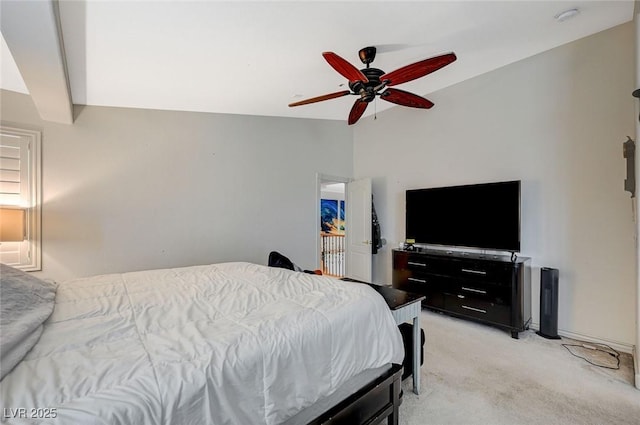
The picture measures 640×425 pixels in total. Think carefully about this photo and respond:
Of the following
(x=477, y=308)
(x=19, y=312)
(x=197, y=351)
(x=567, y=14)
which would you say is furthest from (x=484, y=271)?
(x=19, y=312)

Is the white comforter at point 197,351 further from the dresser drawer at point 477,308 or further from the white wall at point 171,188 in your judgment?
the dresser drawer at point 477,308

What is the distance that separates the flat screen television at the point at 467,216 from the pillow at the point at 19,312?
12.7 feet

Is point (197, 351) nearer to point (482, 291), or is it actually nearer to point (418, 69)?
point (418, 69)

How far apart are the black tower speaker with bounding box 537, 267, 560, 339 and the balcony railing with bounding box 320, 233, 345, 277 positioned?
Answer: 14.8ft

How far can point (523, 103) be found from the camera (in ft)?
11.2

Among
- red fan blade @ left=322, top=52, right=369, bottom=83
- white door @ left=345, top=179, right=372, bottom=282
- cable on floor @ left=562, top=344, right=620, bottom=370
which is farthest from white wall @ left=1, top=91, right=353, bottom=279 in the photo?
cable on floor @ left=562, top=344, right=620, bottom=370

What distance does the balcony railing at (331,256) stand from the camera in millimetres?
7277

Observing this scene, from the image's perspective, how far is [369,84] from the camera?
8.06 feet

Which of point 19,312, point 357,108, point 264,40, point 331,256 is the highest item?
point 264,40

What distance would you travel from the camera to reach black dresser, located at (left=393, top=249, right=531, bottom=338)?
306 cm

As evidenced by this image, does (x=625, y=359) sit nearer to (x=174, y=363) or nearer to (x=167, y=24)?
(x=174, y=363)

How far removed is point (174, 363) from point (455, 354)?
2575mm

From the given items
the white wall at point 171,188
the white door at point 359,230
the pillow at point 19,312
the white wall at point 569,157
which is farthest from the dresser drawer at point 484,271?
the pillow at point 19,312

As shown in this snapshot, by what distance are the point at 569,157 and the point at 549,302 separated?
1.54 metres
